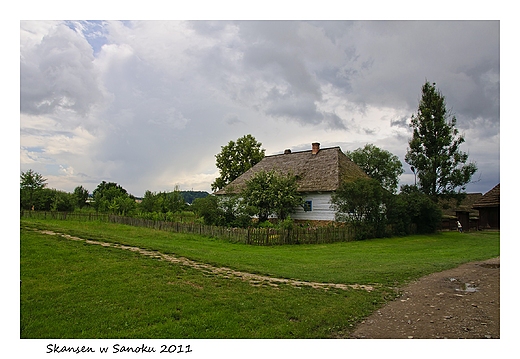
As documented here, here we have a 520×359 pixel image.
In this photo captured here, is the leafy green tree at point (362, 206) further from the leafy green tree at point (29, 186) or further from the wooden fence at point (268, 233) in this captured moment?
the leafy green tree at point (29, 186)

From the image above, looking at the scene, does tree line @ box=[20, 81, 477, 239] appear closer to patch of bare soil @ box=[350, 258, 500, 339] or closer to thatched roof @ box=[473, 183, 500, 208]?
thatched roof @ box=[473, 183, 500, 208]

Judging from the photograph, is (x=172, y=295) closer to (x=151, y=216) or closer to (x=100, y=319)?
(x=100, y=319)

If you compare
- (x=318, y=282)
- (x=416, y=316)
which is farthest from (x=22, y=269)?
(x=416, y=316)

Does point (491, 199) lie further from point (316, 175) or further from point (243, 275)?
point (243, 275)

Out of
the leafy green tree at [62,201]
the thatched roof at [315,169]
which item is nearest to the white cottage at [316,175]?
the thatched roof at [315,169]

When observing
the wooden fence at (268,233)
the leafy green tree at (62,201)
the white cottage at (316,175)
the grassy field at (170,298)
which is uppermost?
the white cottage at (316,175)

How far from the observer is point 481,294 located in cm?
904

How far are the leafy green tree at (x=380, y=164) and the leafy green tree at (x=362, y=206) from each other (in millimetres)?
32992

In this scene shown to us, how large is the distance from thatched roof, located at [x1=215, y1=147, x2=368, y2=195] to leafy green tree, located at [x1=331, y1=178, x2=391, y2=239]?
3.37 meters

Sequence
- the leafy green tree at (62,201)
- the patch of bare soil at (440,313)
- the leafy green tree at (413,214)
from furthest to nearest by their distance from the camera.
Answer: the leafy green tree at (62,201)
the leafy green tree at (413,214)
the patch of bare soil at (440,313)

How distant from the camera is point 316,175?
33812 mm

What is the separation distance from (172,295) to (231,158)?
43.6m

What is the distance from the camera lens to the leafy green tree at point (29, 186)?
34406 mm
